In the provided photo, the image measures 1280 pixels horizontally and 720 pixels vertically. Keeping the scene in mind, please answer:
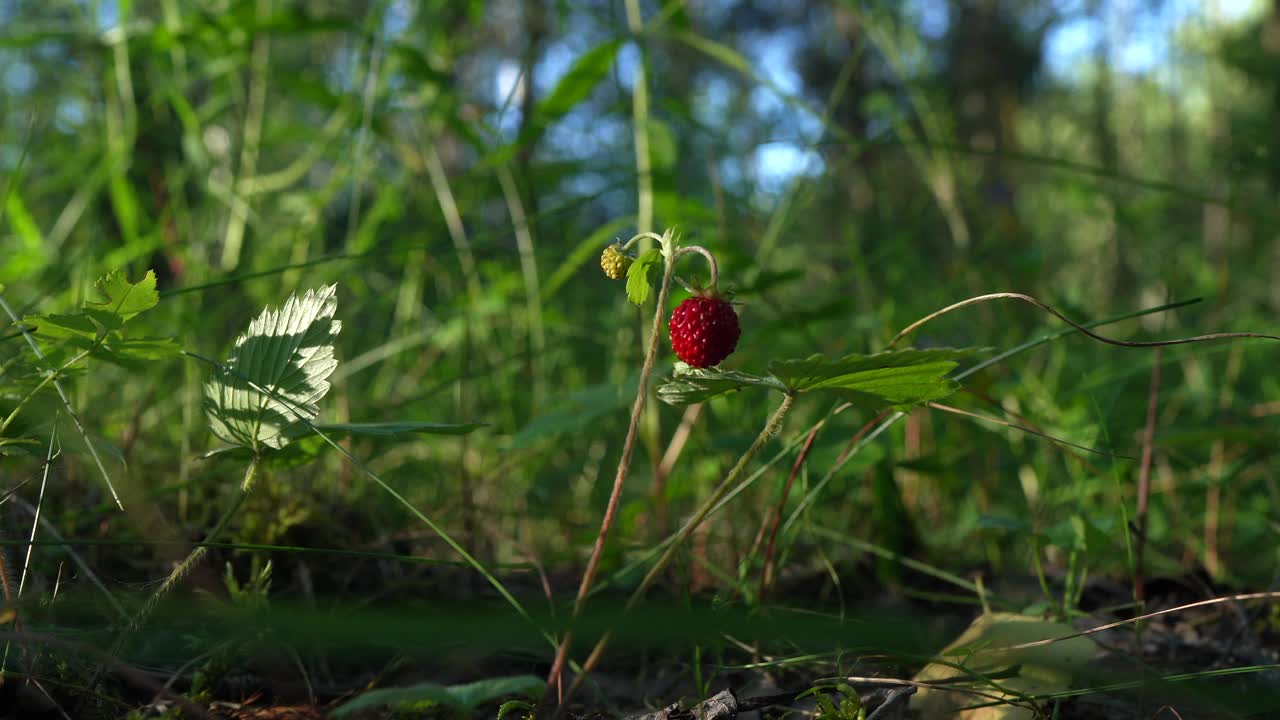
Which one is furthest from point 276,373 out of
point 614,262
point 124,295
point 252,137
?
point 252,137

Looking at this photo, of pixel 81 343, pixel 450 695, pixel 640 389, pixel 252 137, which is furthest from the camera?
pixel 252 137

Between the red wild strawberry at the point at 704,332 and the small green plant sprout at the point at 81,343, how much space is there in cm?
44

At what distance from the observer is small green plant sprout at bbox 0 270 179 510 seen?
70 centimetres

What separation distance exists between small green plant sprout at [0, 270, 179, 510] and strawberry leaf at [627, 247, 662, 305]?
0.40 m

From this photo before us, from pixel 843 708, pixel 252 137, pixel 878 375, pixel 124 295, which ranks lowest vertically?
pixel 843 708

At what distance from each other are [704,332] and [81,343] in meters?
0.59

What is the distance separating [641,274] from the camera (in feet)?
2.05

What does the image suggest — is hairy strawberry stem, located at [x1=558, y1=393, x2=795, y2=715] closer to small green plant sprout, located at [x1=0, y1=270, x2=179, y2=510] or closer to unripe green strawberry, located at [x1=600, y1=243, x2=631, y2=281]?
unripe green strawberry, located at [x1=600, y1=243, x2=631, y2=281]

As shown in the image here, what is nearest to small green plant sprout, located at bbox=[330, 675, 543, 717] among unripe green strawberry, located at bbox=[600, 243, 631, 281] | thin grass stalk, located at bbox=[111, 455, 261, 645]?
thin grass stalk, located at bbox=[111, 455, 261, 645]

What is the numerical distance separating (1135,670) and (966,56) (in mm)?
3979

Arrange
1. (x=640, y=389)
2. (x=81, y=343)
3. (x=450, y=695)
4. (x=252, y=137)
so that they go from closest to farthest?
(x=450, y=695), (x=640, y=389), (x=81, y=343), (x=252, y=137)

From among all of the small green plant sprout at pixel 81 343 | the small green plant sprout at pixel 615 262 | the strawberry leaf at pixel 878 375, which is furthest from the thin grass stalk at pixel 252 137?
the strawberry leaf at pixel 878 375

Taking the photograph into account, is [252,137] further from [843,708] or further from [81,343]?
[843,708]

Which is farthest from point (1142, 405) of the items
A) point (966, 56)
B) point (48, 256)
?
point (966, 56)
